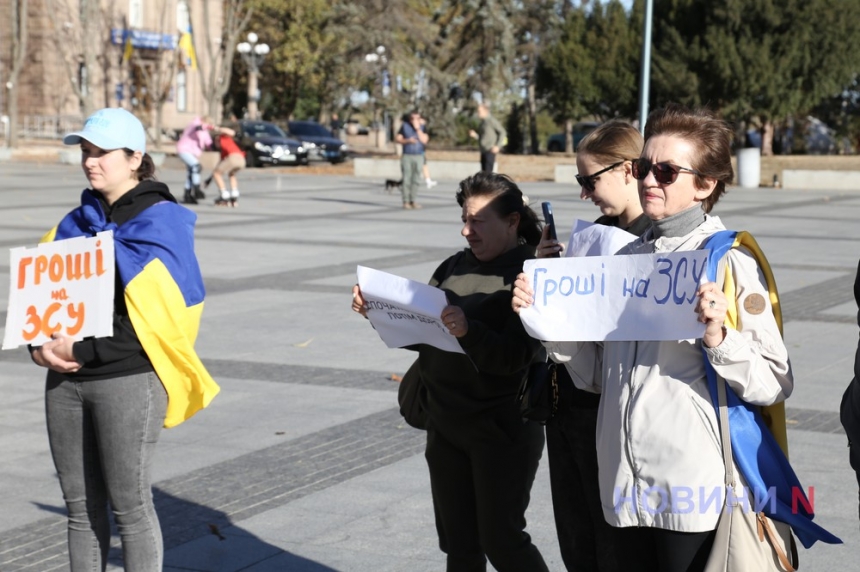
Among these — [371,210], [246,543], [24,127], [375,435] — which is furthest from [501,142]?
[24,127]

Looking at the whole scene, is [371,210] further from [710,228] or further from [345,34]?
[345,34]

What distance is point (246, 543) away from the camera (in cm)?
500

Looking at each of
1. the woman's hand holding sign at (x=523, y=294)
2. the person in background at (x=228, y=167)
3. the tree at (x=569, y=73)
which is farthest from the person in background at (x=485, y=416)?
the tree at (x=569, y=73)

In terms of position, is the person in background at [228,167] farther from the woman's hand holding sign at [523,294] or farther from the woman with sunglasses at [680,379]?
the woman with sunglasses at [680,379]

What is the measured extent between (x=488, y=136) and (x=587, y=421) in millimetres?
20236

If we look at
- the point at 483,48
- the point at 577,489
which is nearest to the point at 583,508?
the point at 577,489

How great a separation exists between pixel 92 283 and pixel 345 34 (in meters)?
48.1

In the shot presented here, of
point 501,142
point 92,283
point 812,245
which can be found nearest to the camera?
point 92,283

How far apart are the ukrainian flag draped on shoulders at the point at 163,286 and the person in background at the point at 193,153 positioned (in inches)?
736

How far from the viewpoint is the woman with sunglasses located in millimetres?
2855

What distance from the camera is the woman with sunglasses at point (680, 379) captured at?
2855mm

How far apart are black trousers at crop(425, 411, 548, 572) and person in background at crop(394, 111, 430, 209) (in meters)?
17.9

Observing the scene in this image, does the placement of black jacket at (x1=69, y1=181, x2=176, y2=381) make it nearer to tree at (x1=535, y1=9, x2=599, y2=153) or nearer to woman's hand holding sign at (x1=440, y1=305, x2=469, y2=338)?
woman's hand holding sign at (x1=440, y1=305, x2=469, y2=338)

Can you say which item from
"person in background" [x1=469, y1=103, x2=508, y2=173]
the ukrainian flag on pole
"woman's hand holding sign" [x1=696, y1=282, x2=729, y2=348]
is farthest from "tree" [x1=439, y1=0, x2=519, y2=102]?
"woman's hand holding sign" [x1=696, y1=282, x2=729, y2=348]
